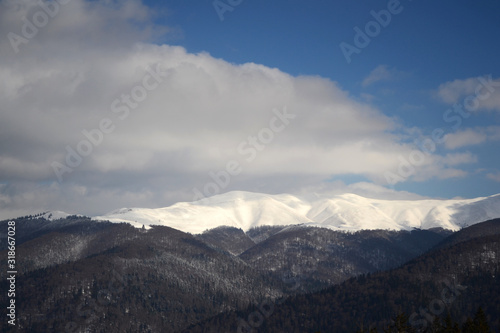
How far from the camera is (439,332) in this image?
4867 inches

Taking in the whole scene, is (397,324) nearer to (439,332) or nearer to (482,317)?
(439,332)

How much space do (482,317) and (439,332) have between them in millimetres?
14914

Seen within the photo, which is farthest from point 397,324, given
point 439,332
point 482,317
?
point 482,317

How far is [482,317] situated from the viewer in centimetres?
12888

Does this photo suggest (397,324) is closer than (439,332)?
Yes

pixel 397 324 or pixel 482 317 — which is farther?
pixel 482 317

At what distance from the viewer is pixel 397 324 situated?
359ft

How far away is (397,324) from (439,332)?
2199 centimetres

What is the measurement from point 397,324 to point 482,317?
35322 mm
